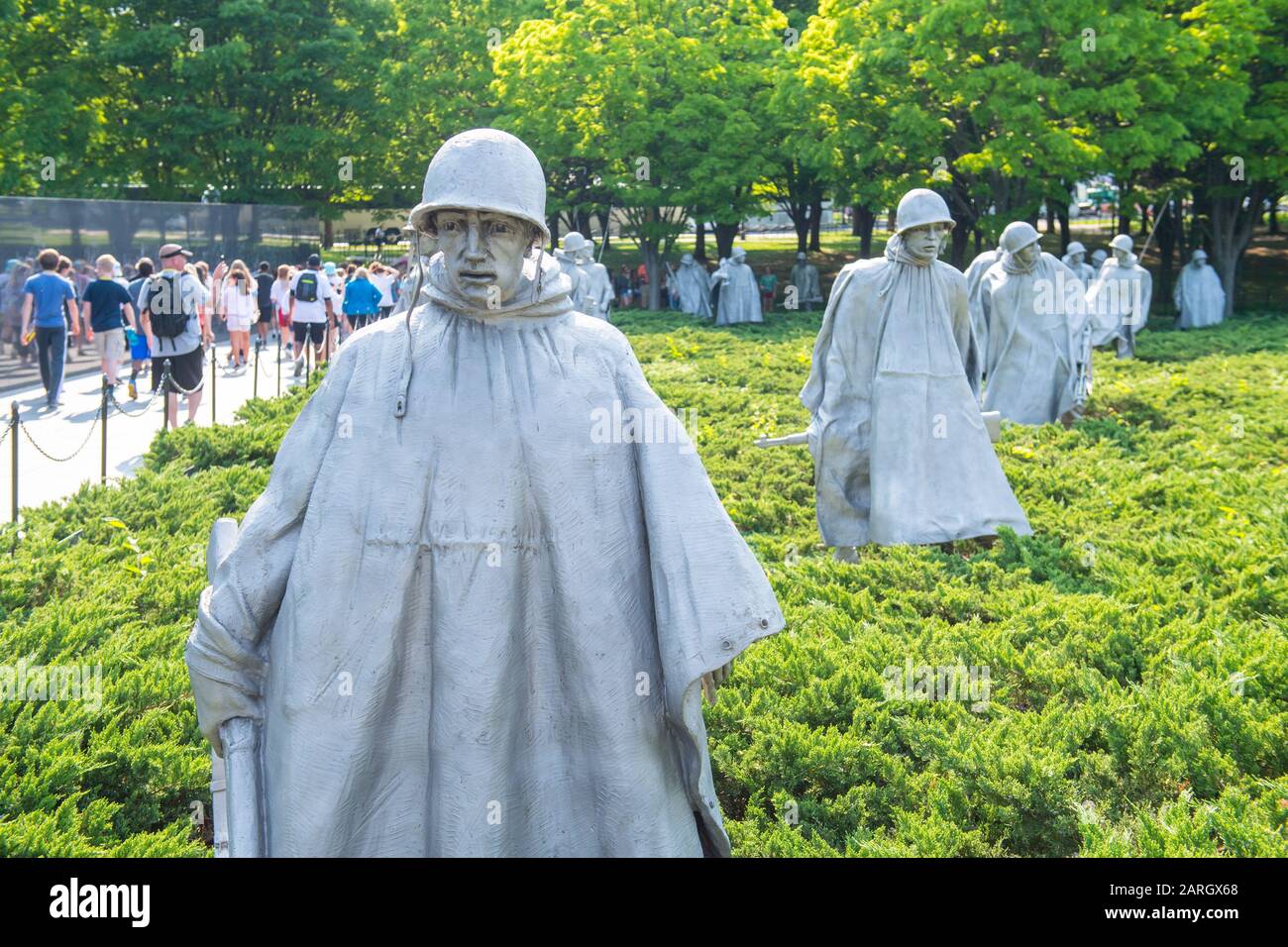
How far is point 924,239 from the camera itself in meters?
9.50

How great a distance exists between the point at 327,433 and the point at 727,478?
9.59m

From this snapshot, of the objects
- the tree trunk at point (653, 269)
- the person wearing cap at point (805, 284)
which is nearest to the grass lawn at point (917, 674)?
the person wearing cap at point (805, 284)

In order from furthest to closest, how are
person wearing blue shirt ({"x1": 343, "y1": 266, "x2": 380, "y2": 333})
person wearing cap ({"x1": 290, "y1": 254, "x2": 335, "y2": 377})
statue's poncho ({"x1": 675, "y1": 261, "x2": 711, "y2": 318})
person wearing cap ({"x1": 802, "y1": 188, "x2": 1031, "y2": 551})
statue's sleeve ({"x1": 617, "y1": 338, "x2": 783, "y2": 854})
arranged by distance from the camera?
statue's poncho ({"x1": 675, "y1": 261, "x2": 711, "y2": 318}) → person wearing blue shirt ({"x1": 343, "y1": 266, "x2": 380, "y2": 333}) → person wearing cap ({"x1": 290, "y1": 254, "x2": 335, "y2": 377}) → person wearing cap ({"x1": 802, "y1": 188, "x2": 1031, "y2": 551}) → statue's sleeve ({"x1": 617, "y1": 338, "x2": 783, "y2": 854})

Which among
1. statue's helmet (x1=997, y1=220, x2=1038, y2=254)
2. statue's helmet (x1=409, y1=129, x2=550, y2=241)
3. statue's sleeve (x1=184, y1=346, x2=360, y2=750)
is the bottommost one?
statue's sleeve (x1=184, y1=346, x2=360, y2=750)

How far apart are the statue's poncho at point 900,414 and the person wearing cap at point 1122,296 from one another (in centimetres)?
1426

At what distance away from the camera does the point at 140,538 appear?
9664 millimetres

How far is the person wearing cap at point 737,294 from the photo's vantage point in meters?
34.9

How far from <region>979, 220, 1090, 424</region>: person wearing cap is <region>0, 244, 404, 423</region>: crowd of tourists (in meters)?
6.40

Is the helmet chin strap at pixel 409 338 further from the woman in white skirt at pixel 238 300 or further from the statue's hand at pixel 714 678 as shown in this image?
the woman in white skirt at pixel 238 300

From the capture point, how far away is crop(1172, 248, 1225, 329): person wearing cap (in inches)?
1296

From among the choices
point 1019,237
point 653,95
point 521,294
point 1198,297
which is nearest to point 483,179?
point 521,294

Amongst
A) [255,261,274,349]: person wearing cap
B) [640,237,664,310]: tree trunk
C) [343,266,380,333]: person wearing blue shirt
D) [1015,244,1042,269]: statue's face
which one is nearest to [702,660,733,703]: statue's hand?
[1015,244,1042,269]: statue's face

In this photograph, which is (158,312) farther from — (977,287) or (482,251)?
(482,251)

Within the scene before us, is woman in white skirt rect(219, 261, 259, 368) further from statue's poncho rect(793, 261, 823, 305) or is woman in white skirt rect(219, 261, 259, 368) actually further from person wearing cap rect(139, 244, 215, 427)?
statue's poncho rect(793, 261, 823, 305)
